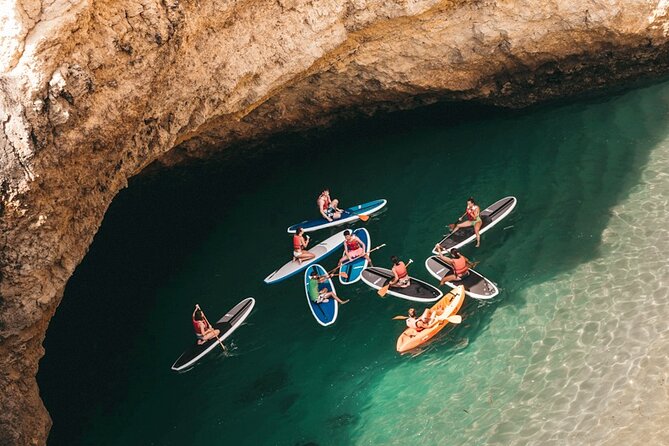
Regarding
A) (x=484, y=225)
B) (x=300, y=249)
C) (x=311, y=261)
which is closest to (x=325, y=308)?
(x=311, y=261)

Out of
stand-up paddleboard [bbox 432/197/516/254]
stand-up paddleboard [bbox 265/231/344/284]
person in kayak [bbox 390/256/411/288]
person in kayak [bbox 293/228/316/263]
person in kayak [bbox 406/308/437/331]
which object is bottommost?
person in kayak [bbox 406/308/437/331]

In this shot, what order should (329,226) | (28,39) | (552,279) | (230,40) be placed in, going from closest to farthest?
(28,39) < (230,40) < (552,279) < (329,226)

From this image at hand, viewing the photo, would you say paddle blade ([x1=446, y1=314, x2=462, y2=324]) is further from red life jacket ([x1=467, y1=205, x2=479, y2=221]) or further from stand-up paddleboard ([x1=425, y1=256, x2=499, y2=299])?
red life jacket ([x1=467, y1=205, x2=479, y2=221])

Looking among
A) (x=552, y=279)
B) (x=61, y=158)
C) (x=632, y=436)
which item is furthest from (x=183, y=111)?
(x=632, y=436)

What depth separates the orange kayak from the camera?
1569 cm

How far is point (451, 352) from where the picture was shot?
1538 cm

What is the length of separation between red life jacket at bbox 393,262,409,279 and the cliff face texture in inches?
199

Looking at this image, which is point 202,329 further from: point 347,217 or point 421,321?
point 421,321

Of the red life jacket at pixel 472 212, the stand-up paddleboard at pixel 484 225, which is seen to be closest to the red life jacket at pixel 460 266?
the stand-up paddleboard at pixel 484 225

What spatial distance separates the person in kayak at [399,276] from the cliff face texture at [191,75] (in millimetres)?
5015

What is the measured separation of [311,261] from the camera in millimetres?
19375

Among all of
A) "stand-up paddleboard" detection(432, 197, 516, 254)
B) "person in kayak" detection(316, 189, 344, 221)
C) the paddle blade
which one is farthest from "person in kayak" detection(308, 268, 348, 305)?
the paddle blade

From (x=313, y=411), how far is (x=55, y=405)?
687 centimetres

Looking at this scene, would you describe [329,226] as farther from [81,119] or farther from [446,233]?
[81,119]
